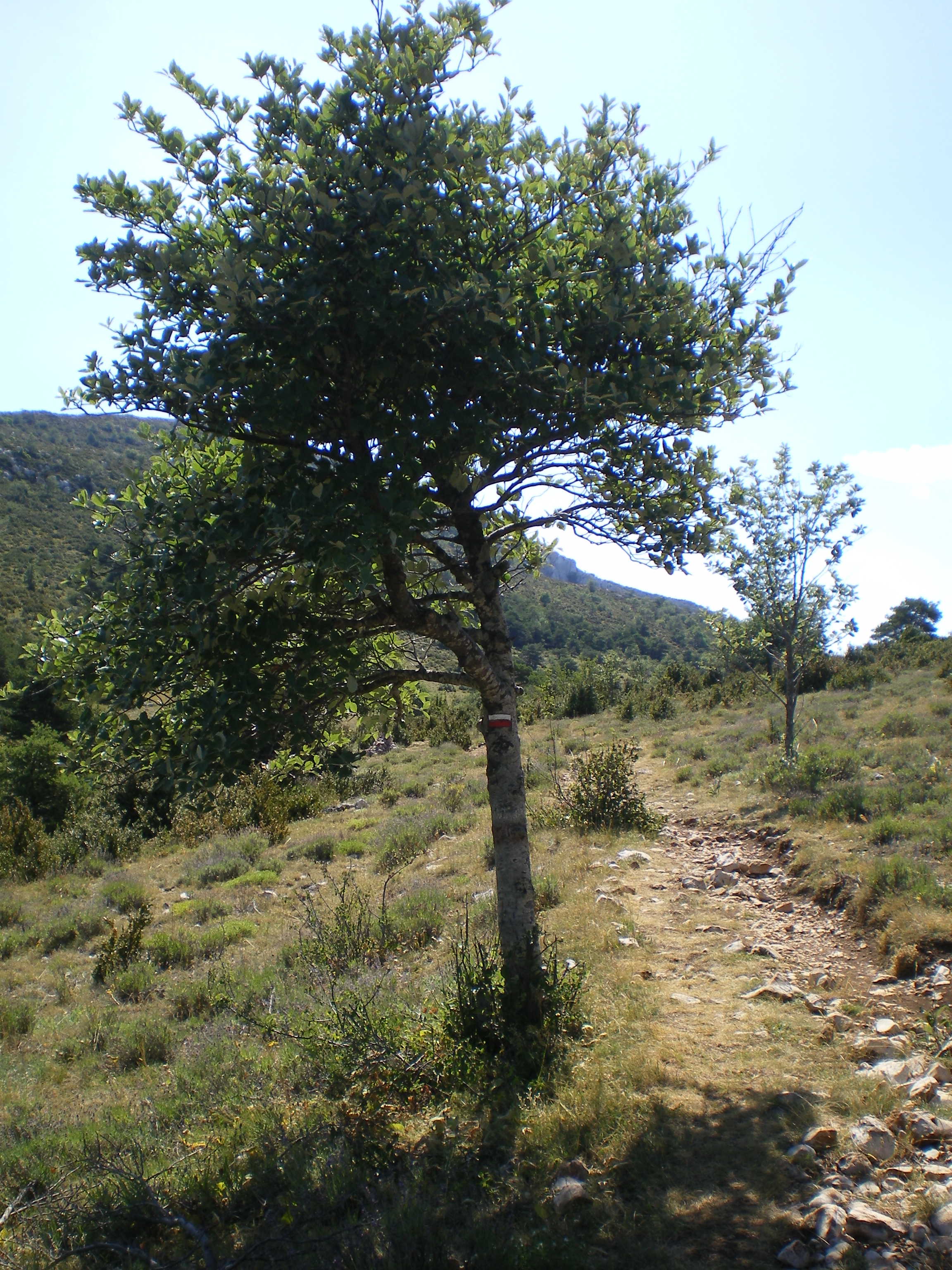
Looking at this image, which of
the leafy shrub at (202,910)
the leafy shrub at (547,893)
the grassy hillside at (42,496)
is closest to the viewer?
the leafy shrub at (547,893)

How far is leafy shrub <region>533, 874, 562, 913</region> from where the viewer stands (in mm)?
8508

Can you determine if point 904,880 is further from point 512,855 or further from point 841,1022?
point 512,855

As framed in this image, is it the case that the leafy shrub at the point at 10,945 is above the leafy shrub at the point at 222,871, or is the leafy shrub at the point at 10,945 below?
below

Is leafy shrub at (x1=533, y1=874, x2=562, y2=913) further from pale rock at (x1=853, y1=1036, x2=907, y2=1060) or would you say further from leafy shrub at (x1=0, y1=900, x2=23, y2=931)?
leafy shrub at (x1=0, y1=900, x2=23, y2=931)

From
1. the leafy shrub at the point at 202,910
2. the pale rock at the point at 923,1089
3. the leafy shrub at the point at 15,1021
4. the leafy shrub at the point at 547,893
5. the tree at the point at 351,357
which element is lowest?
the leafy shrub at the point at 15,1021

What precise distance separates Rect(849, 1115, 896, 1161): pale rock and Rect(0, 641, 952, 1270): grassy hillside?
8cm

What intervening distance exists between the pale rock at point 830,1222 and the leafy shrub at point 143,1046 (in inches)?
221

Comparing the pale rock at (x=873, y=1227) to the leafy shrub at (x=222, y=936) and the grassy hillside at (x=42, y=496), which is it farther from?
the grassy hillside at (x=42, y=496)

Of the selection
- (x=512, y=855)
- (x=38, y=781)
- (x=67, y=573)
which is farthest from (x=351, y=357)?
(x=67, y=573)

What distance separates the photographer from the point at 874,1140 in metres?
3.65

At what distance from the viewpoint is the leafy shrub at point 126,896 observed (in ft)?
39.1

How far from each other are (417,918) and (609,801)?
171 inches

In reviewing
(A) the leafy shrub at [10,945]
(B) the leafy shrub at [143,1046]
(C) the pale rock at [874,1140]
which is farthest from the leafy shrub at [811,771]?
(A) the leafy shrub at [10,945]

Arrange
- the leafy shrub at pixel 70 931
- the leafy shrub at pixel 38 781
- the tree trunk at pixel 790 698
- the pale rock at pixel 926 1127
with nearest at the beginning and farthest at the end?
the pale rock at pixel 926 1127
the leafy shrub at pixel 70 931
the tree trunk at pixel 790 698
the leafy shrub at pixel 38 781
